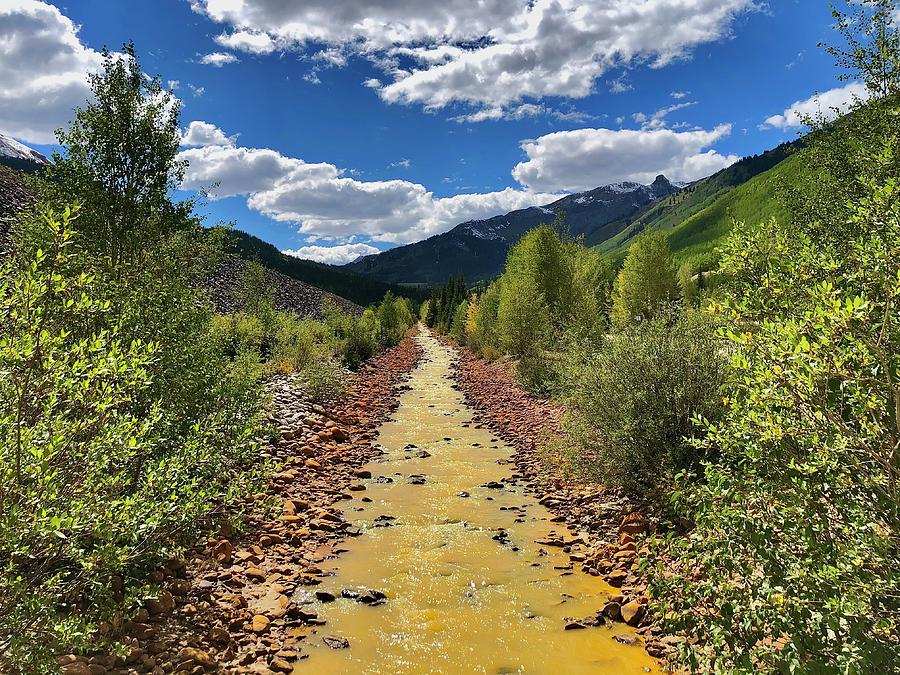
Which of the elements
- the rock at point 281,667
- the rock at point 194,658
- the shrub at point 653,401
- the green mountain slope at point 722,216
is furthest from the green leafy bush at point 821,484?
the green mountain slope at point 722,216

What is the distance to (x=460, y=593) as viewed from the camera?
7.53 meters

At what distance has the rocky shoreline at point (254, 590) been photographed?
550 centimetres

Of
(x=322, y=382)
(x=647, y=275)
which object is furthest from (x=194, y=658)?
(x=647, y=275)

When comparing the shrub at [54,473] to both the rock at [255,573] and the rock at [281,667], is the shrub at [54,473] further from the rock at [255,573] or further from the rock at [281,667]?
the rock at [255,573]

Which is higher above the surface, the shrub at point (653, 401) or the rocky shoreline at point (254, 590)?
the shrub at point (653, 401)

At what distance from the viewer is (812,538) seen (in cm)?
329

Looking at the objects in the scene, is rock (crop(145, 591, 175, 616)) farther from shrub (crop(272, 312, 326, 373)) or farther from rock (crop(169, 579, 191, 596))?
shrub (crop(272, 312, 326, 373))

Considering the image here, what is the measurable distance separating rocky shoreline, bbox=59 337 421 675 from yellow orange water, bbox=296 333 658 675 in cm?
39

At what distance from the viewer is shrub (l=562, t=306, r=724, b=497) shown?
8.73 metres

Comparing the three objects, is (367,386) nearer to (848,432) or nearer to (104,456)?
(104,456)

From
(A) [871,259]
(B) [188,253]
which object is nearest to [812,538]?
Answer: (A) [871,259]

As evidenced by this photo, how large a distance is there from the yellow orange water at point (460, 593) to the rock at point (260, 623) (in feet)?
2.13

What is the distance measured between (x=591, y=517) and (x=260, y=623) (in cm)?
634

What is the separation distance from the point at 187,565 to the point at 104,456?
4040mm
